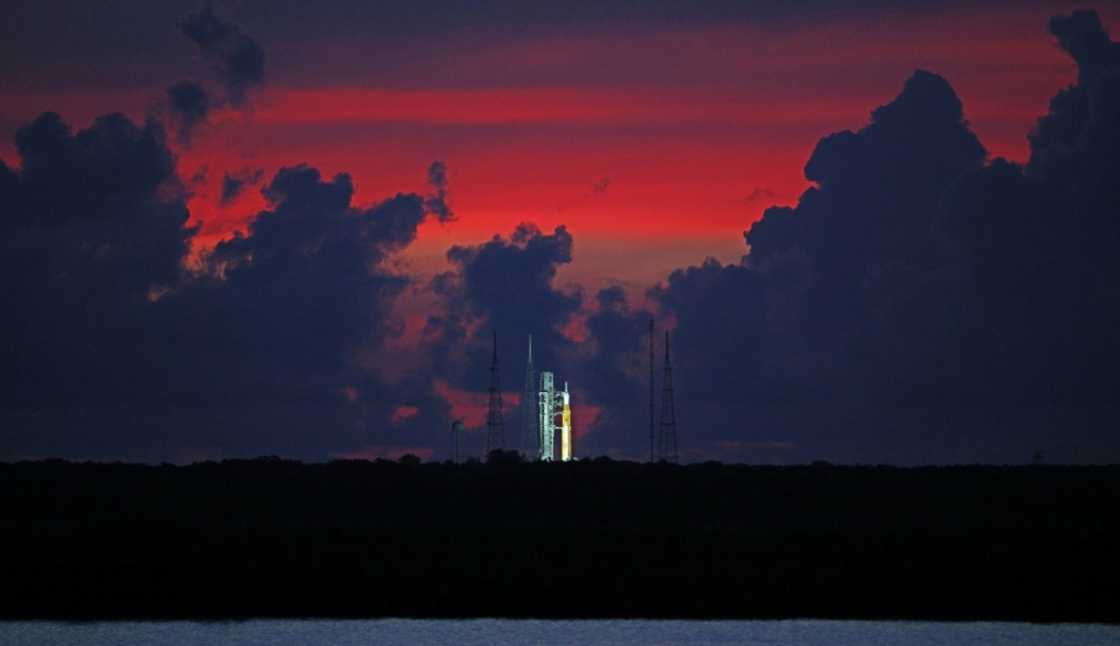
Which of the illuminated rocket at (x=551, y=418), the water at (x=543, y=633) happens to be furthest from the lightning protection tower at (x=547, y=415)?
the water at (x=543, y=633)

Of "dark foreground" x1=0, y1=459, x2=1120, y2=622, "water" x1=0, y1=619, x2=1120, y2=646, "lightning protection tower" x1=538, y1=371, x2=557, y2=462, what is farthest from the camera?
"lightning protection tower" x1=538, y1=371, x2=557, y2=462

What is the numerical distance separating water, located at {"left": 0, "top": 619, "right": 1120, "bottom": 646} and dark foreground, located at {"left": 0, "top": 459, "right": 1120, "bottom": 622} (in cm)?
214

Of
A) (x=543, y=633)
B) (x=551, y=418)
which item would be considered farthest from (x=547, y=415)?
(x=543, y=633)

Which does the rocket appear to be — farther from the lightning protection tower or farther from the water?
the water

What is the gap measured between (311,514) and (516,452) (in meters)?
38.2

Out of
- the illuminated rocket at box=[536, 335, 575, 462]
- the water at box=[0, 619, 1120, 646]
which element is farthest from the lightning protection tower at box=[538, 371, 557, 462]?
the water at box=[0, 619, 1120, 646]

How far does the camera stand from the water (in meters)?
71.6

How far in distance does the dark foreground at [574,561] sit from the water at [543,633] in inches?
84.4

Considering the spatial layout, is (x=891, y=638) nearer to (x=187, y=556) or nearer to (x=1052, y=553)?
(x=1052, y=553)

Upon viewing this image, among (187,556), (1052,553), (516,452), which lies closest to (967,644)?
(1052,553)

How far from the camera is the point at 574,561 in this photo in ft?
279

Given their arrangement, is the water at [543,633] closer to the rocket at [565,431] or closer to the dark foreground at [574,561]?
the dark foreground at [574,561]

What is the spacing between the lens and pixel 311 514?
374 feet

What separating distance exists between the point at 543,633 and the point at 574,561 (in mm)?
11748
